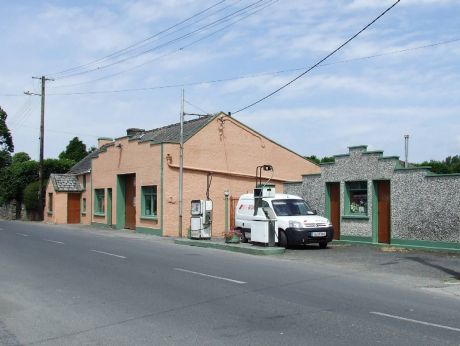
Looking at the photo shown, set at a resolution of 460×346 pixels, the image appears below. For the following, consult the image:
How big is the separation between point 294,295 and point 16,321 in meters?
4.71

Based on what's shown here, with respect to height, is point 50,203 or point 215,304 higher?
point 50,203

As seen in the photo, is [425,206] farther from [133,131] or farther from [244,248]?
[133,131]

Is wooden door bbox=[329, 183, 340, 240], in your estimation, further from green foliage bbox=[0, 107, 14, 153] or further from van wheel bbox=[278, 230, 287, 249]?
green foliage bbox=[0, 107, 14, 153]

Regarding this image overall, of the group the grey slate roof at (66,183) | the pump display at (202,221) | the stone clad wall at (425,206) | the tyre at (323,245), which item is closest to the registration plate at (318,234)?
the tyre at (323,245)

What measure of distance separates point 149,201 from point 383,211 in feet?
49.7

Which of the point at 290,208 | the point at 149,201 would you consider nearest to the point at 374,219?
the point at 290,208

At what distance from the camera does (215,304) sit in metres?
9.42

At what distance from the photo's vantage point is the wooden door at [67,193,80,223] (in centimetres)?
4416

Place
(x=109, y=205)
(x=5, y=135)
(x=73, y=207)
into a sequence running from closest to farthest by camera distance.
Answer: (x=109, y=205) < (x=73, y=207) < (x=5, y=135)

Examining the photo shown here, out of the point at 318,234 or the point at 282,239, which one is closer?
the point at 318,234

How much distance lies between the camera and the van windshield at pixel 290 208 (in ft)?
70.5

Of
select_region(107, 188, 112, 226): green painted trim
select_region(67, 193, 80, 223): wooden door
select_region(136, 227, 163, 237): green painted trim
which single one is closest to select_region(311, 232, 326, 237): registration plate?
select_region(136, 227, 163, 237): green painted trim

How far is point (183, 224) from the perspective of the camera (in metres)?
30.0

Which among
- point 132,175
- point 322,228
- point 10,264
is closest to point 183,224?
point 132,175
